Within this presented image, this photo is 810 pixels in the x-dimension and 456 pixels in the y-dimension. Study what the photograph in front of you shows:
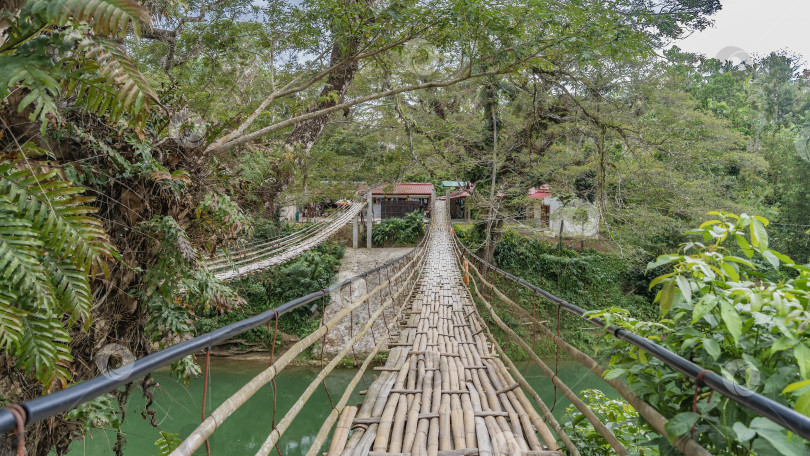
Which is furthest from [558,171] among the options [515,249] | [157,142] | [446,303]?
[157,142]

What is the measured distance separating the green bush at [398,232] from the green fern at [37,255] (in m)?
9.75

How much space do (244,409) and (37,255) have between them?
559 cm

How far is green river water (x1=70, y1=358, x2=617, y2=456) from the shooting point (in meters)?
4.83

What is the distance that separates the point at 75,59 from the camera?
1134mm

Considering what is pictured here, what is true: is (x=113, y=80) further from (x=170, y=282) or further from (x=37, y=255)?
(x=170, y=282)

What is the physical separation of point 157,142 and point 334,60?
97.6 inches

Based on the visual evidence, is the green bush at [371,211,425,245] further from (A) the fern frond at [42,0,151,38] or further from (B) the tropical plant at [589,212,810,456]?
(B) the tropical plant at [589,212,810,456]

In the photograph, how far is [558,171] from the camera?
7.18 meters

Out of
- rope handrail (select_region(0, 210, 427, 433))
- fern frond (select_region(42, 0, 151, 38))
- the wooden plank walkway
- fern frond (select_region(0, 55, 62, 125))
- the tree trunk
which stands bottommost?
the wooden plank walkway

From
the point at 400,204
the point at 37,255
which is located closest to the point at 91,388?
the point at 37,255

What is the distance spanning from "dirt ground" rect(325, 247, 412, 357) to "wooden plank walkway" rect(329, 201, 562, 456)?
366 centimetres

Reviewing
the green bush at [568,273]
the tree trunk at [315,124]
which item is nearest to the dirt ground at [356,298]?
the tree trunk at [315,124]

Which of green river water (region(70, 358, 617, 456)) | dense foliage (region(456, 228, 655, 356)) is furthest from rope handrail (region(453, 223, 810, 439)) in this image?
dense foliage (region(456, 228, 655, 356))

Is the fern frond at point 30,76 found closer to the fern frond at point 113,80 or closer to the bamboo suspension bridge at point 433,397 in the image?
the fern frond at point 113,80
